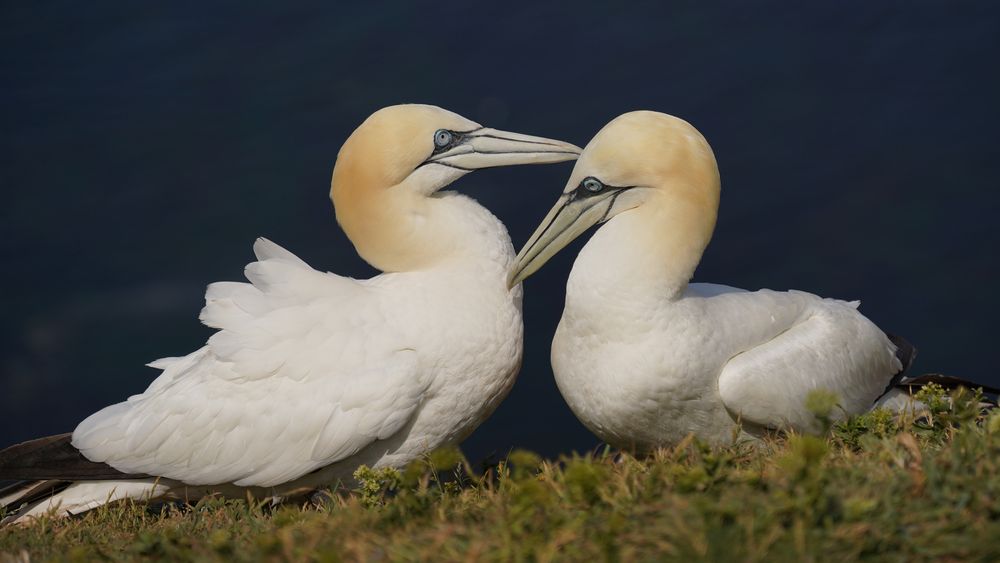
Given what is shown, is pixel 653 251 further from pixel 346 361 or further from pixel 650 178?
pixel 346 361

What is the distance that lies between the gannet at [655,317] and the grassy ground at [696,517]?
1242mm

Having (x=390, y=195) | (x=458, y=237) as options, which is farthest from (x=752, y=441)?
(x=390, y=195)

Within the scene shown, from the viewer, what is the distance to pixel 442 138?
5801mm

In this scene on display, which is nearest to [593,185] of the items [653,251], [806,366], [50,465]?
[653,251]

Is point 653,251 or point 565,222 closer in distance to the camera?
point 653,251

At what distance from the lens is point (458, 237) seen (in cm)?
572

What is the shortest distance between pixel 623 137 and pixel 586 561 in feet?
8.68

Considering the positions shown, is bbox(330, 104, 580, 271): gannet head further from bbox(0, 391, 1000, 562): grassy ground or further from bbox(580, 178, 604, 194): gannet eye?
bbox(0, 391, 1000, 562): grassy ground

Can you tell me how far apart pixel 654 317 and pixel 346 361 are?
1.42 m

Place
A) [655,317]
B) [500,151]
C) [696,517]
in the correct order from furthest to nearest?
1. [500,151]
2. [655,317]
3. [696,517]

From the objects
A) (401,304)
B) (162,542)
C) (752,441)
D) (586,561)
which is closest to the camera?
(586,561)

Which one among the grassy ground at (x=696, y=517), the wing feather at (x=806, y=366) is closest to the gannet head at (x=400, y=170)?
the wing feather at (x=806, y=366)

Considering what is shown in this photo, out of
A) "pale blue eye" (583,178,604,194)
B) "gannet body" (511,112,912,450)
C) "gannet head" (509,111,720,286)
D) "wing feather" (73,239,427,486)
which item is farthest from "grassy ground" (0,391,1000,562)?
"pale blue eye" (583,178,604,194)

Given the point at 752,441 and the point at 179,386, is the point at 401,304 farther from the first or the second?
the point at 752,441
